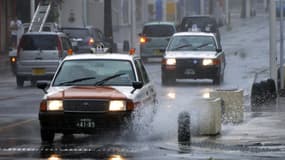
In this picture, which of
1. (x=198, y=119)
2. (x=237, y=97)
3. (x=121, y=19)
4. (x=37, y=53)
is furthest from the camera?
(x=121, y=19)

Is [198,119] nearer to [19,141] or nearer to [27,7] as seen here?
[19,141]

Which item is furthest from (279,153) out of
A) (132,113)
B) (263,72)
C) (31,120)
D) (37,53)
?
(263,72)

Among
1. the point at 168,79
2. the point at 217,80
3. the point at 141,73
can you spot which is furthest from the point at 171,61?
the point at 141,73

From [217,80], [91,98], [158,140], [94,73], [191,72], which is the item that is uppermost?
[94,73]

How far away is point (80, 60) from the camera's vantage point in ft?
53.9

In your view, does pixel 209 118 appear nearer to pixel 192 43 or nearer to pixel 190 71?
pixel 190 71

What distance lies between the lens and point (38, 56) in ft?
96.1

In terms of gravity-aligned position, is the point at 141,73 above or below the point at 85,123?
above

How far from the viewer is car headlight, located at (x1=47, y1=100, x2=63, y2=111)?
48.8 ft

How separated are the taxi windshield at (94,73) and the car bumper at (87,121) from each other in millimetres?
1078

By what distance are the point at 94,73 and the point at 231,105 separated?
3.53 metres

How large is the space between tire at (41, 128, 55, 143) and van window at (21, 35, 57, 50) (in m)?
14.2

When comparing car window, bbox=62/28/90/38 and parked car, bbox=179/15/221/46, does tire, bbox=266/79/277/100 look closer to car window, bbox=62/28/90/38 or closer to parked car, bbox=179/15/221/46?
car window, bbox=62/28/90/38

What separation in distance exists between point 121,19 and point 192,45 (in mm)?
44489
